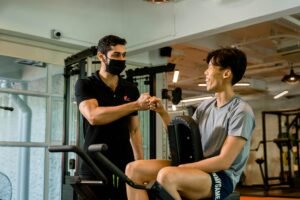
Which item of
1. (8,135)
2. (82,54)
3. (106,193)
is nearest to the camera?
(106,193)

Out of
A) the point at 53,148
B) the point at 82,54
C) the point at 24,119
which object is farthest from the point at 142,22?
the point at 53,148

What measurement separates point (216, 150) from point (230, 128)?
0.47 feet

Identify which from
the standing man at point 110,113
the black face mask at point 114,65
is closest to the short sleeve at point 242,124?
the standing man at point 110,113

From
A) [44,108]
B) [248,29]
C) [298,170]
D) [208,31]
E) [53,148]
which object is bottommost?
[298,170]

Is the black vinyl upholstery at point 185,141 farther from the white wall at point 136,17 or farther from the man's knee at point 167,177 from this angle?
the white wall at point 136,17

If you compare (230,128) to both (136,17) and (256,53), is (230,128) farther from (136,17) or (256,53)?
(256,53)

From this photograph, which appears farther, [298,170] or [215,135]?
[298,170]

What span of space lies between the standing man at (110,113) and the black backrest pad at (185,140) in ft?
1.50

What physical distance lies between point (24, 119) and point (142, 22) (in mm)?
1978

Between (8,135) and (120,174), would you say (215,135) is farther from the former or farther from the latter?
(8,135)

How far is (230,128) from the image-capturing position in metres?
1.94

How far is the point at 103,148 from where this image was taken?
1.63 meters

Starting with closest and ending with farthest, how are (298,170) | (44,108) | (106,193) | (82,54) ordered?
(106,193)
(82,54)
(44,108)
(298,170)

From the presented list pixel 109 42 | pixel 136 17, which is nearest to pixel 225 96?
pixel 109 42
